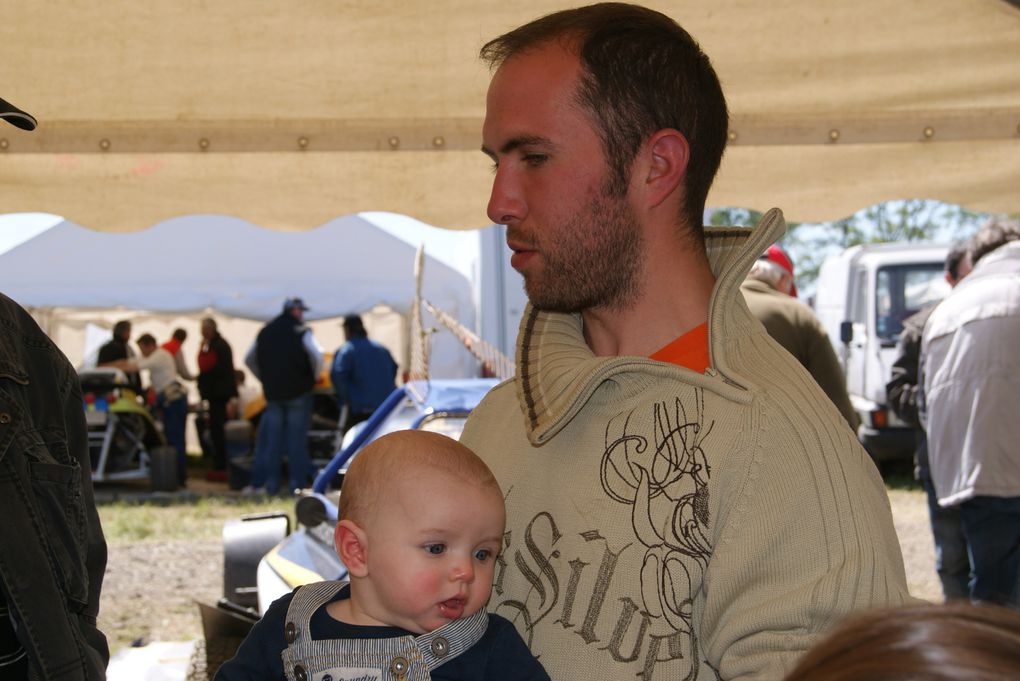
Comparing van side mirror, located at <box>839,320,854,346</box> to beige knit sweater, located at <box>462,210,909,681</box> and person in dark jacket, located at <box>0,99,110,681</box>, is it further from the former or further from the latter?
beige knit sweater, located at <box>462,210,909,681</box>

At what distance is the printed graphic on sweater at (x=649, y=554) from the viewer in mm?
1415

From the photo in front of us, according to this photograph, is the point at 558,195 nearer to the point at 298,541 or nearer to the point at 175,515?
the point at 298,541

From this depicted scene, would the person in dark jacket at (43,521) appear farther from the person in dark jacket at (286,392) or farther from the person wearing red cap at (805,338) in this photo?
the person in dark jacket at (286,392)

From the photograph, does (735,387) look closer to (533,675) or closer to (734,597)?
(734,597)

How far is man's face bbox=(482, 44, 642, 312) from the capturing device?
159 cm

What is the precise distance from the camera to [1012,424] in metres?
4.14

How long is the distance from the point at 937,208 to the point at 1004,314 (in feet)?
125

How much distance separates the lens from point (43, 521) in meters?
1.99

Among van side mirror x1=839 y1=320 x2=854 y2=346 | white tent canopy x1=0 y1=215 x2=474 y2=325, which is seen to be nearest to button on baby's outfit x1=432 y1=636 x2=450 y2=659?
van side mirror x1=839 y1=320 x2=854 y2=346

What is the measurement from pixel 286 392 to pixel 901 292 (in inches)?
259

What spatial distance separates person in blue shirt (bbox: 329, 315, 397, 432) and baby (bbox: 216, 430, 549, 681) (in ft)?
30.1

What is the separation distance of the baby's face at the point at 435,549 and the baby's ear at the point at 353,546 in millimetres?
28

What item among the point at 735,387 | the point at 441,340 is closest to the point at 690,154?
the point at 735,387

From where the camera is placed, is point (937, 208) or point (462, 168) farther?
point (937, 208)
